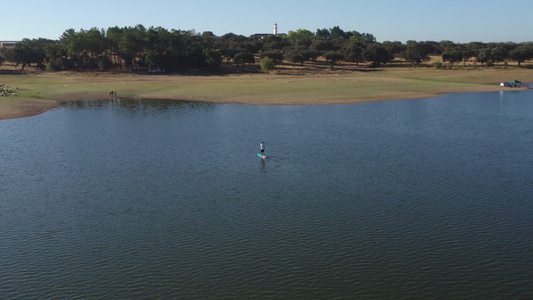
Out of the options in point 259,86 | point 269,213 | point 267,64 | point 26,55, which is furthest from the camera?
point 26,55

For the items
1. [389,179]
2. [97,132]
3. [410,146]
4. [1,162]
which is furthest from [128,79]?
[389,179]

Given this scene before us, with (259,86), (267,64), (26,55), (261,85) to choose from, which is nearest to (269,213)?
(259,86)

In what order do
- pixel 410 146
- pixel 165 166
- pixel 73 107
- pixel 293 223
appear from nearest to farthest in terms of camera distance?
1. pixel 293 223
2. pixel 165 166
3. pixel 410 146
4. pixel 73 107

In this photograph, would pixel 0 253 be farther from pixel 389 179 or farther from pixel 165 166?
pixel 389 179

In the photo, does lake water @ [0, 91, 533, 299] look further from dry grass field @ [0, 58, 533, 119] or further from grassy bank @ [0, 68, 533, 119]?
dry grass field @ [0, 58, 533, 119]

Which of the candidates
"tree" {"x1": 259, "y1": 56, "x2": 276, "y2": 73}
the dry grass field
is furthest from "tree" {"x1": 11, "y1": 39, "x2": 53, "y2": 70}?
"tree" {"x1": 259, "y1": 56, "x2": 276, "y2": 73}

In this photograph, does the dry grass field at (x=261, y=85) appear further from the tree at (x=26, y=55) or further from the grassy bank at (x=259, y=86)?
the tree at (x=26, y=55)

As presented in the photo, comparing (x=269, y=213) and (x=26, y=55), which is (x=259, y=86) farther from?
(x=26, y=55)
